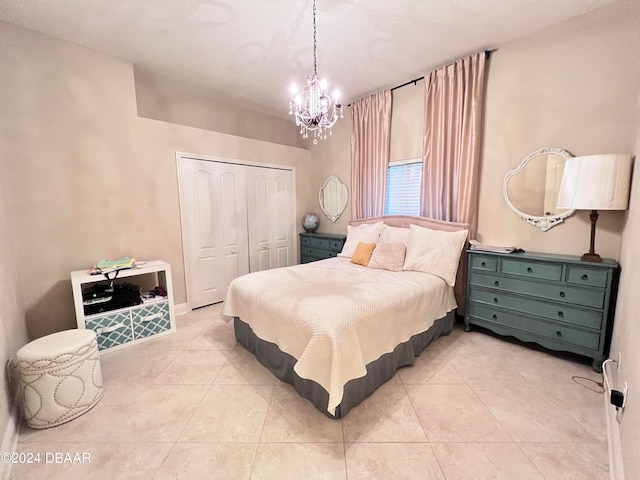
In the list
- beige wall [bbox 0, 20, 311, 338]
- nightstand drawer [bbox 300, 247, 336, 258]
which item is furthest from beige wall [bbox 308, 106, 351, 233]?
beige wall [bbox 0, 20, 311, 338]

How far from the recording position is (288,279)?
Result: 230cm

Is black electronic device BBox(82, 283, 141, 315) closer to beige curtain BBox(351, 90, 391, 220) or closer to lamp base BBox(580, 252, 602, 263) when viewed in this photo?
beige curtain BBox(351, 90, 391, 220)

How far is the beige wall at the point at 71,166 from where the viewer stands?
2.24 metres

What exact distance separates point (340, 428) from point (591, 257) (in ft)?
7.66

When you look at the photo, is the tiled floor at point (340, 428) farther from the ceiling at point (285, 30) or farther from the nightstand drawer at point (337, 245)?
the ceiling at point (285, 30)

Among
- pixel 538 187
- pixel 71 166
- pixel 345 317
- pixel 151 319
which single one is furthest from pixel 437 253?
pixel 71 166

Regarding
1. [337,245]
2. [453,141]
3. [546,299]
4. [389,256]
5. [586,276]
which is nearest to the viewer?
[586,276]

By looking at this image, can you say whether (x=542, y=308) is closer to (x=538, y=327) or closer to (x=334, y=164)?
(x=538, y=327)

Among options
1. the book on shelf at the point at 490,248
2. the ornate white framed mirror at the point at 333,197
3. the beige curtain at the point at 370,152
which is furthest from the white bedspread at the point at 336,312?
the ornate white framed mirror at the point at 333,197

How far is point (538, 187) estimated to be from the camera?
246 centimetres

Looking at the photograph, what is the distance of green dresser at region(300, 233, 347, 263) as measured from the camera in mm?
3953

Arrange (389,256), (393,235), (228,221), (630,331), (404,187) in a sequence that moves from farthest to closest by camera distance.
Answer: (228,221) < (404,187) < (393,235) < (389,256) < (630,331)

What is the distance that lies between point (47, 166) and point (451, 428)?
386 centimetres

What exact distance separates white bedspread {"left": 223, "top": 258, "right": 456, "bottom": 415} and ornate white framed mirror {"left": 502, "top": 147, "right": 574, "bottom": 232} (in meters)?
1.08
